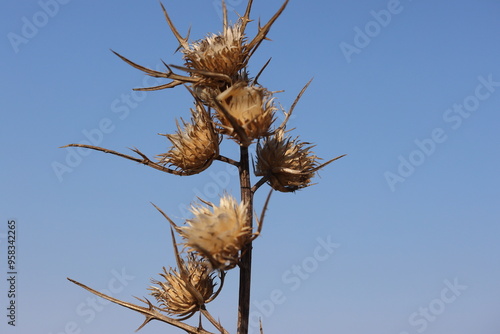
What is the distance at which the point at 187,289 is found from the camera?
450 cm

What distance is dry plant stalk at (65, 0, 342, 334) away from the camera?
4.27 metres

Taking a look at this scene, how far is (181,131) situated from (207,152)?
10.7 inches

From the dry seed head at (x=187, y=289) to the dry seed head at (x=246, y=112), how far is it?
98 centimetres

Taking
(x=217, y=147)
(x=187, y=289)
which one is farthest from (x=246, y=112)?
(x=187, y=289)

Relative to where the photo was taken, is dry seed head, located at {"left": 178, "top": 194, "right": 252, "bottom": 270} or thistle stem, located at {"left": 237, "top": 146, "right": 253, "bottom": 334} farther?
thistle stem, located at {"left": 237, "top": 146, "right": 253, "bottom": 334}

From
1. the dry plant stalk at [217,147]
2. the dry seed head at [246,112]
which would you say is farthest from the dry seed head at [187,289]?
the dry seed head at [246,112]

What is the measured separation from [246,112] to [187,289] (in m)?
1.34

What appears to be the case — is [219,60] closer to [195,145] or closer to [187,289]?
[195,145]

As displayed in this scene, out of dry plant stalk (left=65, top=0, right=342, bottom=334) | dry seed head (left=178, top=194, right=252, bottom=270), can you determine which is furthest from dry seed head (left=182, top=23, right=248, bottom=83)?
dry seed head (left=178, top=194, right=252, bottom=270)

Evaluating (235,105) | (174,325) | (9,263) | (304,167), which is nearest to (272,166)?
(304,167)

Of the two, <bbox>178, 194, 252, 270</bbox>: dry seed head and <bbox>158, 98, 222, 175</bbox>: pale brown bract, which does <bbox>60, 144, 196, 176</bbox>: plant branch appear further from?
<bbox>178, 194, 252, 270</bbox>: dry seed head

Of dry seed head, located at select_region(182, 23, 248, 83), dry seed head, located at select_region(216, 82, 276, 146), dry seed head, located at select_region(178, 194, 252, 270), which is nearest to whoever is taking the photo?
dry seed head, located at select_region(178, 194, 252, 270)

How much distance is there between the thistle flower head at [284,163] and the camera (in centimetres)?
455

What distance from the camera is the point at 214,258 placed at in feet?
12.7
